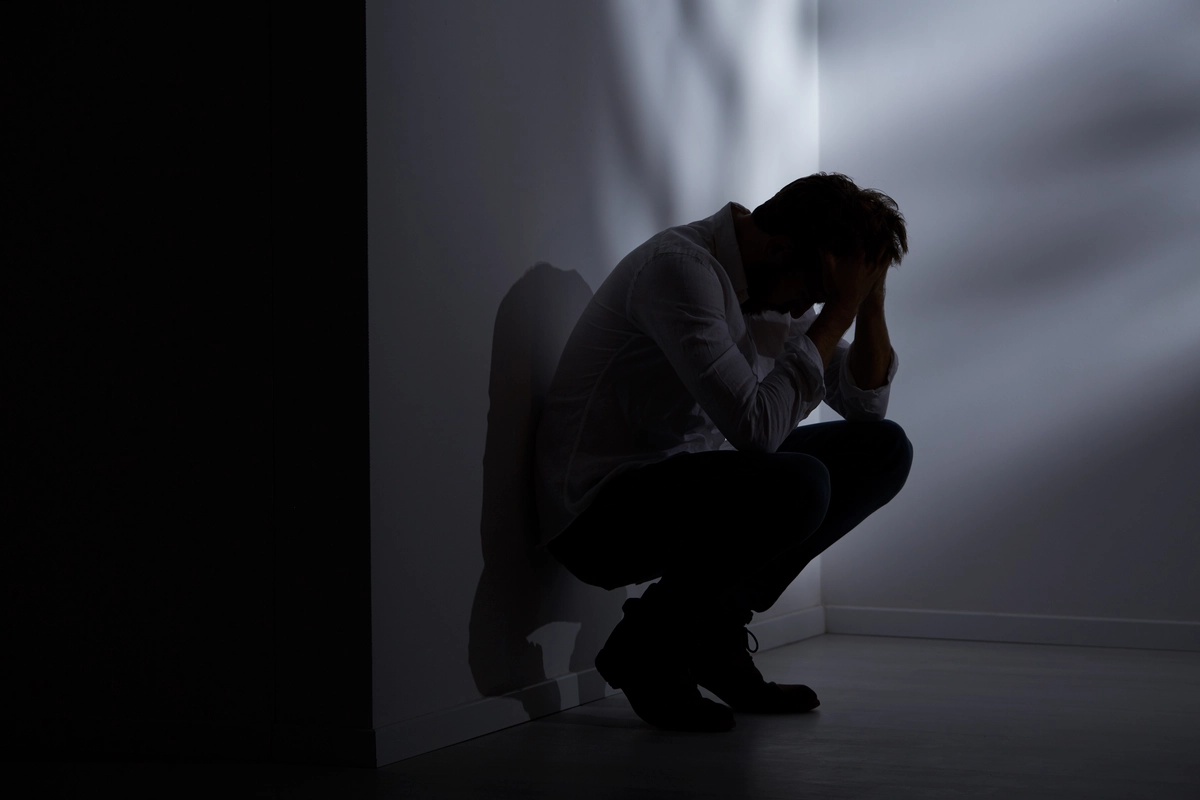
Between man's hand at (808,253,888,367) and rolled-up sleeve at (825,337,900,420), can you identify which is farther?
rolled-up sleeve at (825,337,900,420)

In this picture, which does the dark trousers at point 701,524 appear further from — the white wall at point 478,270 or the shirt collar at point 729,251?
the shirt collar at point 729,251

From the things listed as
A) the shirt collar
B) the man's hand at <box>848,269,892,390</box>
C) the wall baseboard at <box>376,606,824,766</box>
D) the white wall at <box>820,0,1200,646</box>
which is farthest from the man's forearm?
the white wall at <box>820,0,1200,646</box>

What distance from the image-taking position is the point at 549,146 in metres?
1.92

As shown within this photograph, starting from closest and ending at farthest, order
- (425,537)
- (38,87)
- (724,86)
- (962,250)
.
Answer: (425,537)
(38,87)
(724,86)
(962,250)

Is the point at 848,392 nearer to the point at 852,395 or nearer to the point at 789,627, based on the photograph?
the point at 852,395

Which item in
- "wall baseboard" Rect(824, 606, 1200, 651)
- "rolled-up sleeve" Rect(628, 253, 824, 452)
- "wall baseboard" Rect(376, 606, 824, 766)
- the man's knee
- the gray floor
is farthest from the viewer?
"wall baseboard" Rect(824, 606, 1200, 651)

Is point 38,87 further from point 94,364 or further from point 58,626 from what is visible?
point 58,626

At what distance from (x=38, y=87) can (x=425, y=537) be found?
846 millimetres

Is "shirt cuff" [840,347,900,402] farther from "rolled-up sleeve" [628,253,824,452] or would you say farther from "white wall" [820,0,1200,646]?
"white wall" [820,0,1200,646]

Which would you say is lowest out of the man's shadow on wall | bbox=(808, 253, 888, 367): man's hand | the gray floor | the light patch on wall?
the gray floor

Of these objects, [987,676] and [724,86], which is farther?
[724,86]

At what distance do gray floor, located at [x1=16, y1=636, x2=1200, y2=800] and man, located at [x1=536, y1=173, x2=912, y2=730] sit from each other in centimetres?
11

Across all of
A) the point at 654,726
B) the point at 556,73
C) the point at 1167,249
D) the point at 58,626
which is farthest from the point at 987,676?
the point at 58,626

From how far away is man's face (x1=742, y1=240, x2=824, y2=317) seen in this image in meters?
1.77
